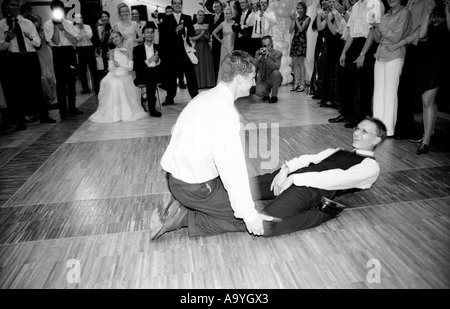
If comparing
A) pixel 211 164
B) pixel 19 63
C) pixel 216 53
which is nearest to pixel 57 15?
pixel 19 63

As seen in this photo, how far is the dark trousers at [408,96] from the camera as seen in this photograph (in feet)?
13.5

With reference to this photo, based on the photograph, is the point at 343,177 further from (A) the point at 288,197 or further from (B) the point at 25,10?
(B) the point at 25,10

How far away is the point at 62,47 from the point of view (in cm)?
572

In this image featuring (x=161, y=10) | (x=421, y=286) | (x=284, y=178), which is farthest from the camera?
(x=161, y=10)

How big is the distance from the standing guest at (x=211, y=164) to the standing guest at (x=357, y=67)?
2.96m

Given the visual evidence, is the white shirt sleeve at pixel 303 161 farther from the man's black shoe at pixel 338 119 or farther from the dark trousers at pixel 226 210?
the man's black shoe at pixel 338 119

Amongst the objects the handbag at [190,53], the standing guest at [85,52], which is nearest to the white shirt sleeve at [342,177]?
the handbag at [190,53]

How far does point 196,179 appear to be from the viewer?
2.22 m

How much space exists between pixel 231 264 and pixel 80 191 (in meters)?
1.72

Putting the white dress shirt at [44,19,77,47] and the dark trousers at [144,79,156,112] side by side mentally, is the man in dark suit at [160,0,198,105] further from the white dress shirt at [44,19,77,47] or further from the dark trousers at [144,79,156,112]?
the white dress shirt at [44,19,77,47]

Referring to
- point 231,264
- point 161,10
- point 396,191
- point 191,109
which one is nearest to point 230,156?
point 191,109

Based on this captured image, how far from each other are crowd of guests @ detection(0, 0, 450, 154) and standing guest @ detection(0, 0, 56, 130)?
0.05 ft
